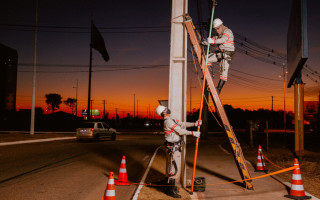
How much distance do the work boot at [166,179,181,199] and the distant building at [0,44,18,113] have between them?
6203 centimetres

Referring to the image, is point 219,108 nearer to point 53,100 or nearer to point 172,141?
point 172,141

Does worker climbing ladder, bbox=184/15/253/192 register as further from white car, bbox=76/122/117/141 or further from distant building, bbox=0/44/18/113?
distant building, bbox=0/44/18/113

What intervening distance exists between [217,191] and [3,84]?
216 ft

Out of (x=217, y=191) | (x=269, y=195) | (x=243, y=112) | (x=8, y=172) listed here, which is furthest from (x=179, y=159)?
(x=243, y=112)

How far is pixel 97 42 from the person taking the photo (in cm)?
3481

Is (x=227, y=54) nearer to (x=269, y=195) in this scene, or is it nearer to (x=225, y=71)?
(x=225, y=71)

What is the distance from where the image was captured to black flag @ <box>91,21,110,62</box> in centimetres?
3419

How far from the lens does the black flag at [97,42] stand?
112 feet

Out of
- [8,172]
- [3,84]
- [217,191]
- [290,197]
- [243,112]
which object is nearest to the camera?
[290,197]

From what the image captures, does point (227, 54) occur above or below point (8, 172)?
above

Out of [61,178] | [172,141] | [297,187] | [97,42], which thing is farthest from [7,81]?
[297,187]

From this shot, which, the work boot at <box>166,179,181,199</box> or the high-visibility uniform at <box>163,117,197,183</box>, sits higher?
the high-visibility uniform at <box>163,117,197,183</box>

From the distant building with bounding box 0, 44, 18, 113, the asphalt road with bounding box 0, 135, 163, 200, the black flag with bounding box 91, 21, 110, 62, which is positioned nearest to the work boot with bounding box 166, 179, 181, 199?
the asphalt road with bounding box 0, 135, 163, 200

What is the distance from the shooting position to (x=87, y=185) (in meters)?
7.74
